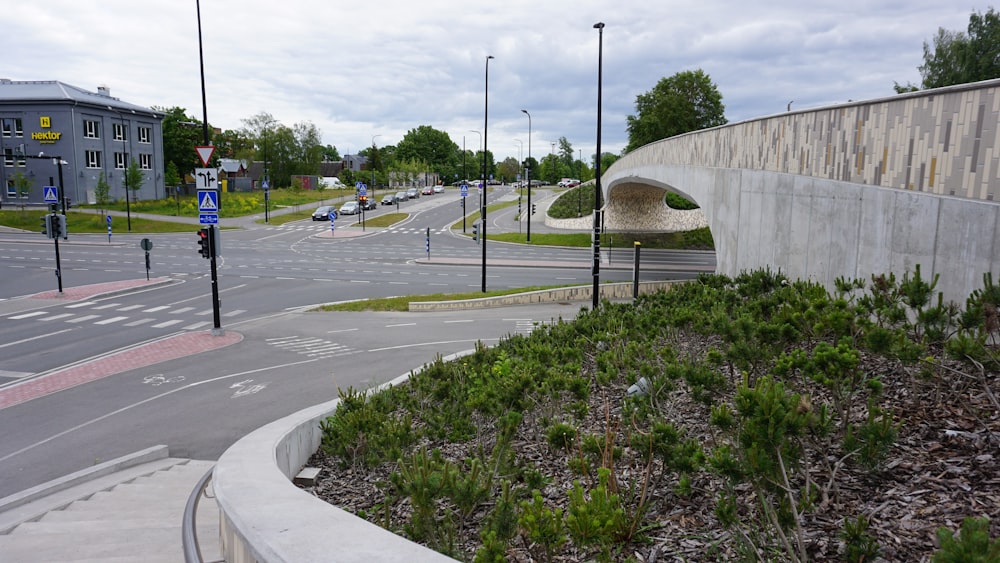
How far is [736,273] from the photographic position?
1630cm

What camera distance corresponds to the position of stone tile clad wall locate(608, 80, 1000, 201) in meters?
7.44

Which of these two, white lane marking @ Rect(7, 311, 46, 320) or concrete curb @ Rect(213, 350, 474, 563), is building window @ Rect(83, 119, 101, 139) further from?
concrete curb @ Rect(213, 350, 474, 563)

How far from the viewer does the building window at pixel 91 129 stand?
6788cm

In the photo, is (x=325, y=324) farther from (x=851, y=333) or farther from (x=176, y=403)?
(x=851, y=333)

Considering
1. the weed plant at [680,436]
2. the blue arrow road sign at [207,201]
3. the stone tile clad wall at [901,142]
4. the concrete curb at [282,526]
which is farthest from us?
the blue arrow road sign at [207,201]

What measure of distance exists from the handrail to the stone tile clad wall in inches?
337

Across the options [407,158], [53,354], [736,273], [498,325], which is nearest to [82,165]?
[53,354]

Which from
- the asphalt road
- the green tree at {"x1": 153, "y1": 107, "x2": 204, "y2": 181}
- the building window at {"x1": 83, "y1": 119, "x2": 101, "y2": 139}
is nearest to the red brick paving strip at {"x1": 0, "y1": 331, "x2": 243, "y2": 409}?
the asphalt road

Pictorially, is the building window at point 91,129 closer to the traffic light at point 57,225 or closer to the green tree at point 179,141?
the green tree at point 179,141

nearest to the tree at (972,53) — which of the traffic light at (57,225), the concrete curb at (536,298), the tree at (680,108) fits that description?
the tree at (680,108)

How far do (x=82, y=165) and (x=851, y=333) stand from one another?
76953 mm

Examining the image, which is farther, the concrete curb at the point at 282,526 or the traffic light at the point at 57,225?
the traffic light at the point at 57,225

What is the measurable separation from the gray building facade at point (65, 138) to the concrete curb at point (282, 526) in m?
69.7

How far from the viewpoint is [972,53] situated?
56.8 metres
